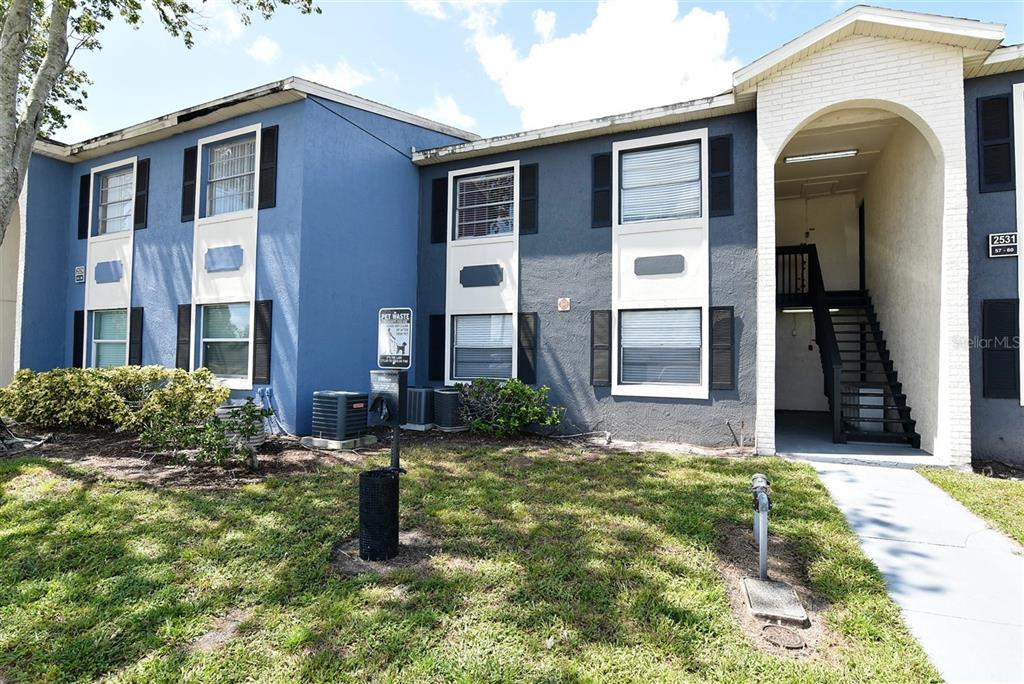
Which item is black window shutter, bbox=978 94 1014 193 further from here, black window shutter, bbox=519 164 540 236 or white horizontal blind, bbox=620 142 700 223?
black window shutter, bbox=519 164 540 236

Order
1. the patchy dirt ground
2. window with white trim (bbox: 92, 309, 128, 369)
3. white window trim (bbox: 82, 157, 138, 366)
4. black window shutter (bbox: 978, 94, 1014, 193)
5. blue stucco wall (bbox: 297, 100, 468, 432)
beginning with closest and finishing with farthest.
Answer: the patchy dirt ground
black window shutter (bbox: 978, 94, 1014, 193)
blue stucco wall (bbox: 297, 100, 468, 432)
white window trim (bbox: 82, 157, 138, 366)
window with white trim (bbox: 92, 309, 128, 369)

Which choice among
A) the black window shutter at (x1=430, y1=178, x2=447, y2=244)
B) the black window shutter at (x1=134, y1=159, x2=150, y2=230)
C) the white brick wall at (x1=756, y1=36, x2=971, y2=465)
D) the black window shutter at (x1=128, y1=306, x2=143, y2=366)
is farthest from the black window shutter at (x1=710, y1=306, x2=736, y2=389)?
the black window shutter at (x1=134, y1=159, x2=150, y2=230)

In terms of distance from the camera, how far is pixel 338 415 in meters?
8.01

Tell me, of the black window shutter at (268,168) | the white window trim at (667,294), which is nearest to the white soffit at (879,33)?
the white window trim at (667,294)

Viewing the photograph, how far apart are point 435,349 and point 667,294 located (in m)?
4.76

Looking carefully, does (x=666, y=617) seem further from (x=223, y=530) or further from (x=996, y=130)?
(x=996, y=130)

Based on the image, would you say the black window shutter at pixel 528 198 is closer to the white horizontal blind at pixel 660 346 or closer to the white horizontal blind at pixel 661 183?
the white horizontal blind at pixel 661 183

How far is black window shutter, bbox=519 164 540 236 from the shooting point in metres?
9.66

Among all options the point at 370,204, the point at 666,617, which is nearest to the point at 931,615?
the point at 666,617

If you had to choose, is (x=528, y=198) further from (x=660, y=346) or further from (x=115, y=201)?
(x=115, y=201)

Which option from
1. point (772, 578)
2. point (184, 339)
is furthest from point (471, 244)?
point (772, 578)

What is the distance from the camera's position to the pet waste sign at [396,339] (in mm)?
4277

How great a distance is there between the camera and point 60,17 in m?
7.25

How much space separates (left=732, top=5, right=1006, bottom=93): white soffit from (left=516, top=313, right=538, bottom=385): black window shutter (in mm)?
5103
